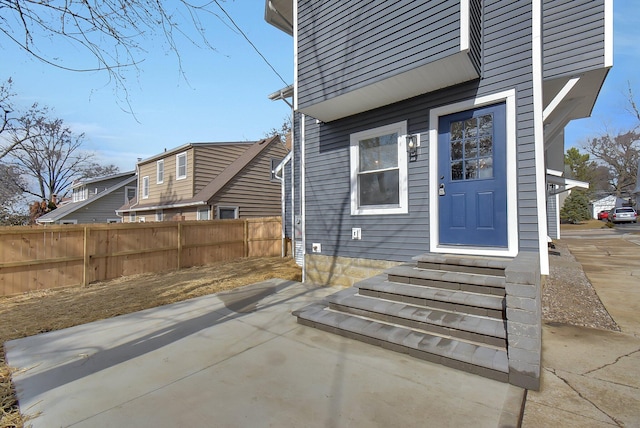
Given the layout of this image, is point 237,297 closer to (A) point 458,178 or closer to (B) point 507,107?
(A) point 458,178

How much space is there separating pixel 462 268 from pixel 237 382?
299 cm

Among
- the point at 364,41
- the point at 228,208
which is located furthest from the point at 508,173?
the point at 228,208

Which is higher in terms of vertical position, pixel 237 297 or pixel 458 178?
pixel 458 178

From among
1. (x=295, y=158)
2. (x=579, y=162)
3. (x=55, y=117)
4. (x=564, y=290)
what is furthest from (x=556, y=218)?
(x=55, y=117)

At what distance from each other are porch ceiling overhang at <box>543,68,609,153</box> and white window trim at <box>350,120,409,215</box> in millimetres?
2000

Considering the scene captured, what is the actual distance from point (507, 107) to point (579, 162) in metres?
42.1

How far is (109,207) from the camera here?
862 inches

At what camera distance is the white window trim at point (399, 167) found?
503 centimetres

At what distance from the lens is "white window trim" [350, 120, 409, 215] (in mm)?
5031

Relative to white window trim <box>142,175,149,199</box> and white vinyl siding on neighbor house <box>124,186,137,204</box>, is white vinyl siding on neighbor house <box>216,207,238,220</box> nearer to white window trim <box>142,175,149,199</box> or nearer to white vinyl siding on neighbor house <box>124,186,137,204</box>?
white window trim <box>142,175,149,199</box>

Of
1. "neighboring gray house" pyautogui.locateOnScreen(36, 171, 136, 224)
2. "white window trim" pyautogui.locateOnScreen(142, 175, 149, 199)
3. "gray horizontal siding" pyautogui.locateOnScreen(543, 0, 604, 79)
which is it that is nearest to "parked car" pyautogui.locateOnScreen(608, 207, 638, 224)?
"gray horizontal siding" pyautogui.locateOnScreen(543, 0, 604, 79)

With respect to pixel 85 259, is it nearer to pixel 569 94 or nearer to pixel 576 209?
pixel 569 94

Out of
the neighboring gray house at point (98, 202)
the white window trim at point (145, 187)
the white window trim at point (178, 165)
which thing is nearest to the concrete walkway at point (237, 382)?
the white window trim at point (178, 165)

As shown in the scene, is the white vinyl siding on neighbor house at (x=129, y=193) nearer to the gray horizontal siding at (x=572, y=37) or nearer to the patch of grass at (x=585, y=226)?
the gray horizontal siding at (x=572, y=37)
